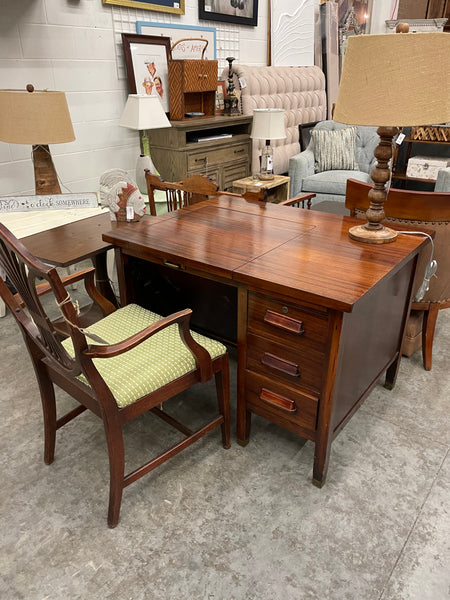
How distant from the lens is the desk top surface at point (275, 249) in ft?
4.69

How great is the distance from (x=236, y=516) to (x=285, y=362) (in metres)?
0.57

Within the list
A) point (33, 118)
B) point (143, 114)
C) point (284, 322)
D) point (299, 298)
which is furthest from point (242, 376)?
point (143, 114)

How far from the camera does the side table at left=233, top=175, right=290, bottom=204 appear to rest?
161 inches

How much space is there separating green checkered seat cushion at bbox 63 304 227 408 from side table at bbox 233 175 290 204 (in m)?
2.56

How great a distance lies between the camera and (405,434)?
1950mm

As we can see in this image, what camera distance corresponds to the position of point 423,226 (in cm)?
197

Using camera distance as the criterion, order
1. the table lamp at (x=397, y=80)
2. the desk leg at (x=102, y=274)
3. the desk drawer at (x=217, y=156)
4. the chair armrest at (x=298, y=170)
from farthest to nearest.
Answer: the chair armrest at (x=298, y=170), the desk drawer at (x=217, y=156), the desk leg at (x=102, y=274), the table lamp at (x=397, y=80)

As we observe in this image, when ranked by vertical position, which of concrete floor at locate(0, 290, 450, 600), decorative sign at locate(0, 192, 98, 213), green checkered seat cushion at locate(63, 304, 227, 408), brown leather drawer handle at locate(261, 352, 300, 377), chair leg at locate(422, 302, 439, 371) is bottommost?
concrete floor at locate(0, 290, 450, 600)

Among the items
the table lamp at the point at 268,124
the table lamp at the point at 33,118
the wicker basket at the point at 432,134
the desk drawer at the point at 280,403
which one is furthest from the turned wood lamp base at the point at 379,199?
the wicker basket at the point at 432,134

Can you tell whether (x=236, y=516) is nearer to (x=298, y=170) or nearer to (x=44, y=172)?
(x=44, y=172)

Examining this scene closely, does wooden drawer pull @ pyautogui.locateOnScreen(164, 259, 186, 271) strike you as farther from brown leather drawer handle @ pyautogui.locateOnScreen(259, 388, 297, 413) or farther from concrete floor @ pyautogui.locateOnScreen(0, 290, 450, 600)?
concrete floor @ pyautogui.locateOnScreen(0, 290, 450, 600)

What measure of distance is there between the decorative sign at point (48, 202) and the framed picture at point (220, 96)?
2237mm

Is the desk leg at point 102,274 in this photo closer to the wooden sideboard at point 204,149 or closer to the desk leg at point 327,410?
the desk leg at point 327,410

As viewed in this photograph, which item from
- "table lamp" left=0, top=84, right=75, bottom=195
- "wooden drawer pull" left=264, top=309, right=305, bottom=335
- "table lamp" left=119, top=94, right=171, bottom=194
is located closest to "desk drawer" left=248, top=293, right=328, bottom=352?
"wooden drawer pull" left=264, top=309, right=305, bottom=335
